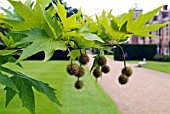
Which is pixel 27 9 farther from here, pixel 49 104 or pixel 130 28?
pixel 49 104

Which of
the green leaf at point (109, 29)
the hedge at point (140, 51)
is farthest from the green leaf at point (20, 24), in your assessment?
the hedge at point (140, 51)

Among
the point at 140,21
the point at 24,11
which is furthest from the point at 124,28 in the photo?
the point at 24,11

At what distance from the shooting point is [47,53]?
112 centimetres

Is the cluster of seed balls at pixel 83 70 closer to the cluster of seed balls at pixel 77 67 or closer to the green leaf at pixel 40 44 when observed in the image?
the cluster of seed balls at pixel 77 67

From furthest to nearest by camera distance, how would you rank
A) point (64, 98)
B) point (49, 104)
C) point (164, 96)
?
point (164, 96) → point (64, 98) → point (49, 104)

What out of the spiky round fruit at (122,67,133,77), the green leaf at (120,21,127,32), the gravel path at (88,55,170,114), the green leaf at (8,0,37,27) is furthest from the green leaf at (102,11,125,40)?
the gravel path at (88,55,170,114)

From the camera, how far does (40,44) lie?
1132 mm

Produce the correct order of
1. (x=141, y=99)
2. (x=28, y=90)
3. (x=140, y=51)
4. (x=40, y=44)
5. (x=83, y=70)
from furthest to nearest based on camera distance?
(x=140, y=51) < (x=141, y=99) < (x=28, y=90) < (x=83, y=70) < (x=40, y=44)

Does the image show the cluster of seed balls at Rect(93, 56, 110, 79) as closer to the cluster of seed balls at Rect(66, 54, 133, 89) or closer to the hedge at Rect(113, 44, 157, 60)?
the cluster of seed balls at Rect(66, 54, 133, 89)

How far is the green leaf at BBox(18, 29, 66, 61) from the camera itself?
109cm

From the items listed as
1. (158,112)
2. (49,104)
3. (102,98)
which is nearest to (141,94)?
(102,98)

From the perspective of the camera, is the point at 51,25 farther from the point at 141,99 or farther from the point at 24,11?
the point at 141,99

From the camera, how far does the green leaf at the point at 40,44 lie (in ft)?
3.59

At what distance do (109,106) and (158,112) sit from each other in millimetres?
1419
